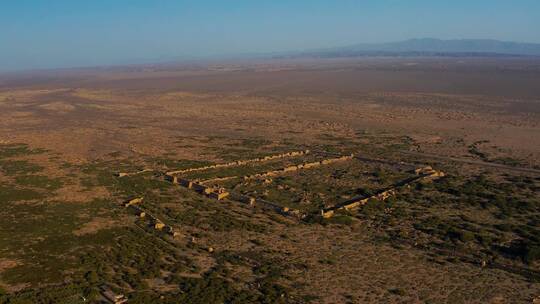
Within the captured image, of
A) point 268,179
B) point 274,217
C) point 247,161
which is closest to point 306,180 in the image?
point 268,179

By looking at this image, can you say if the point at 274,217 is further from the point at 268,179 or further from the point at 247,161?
the point at 247,161

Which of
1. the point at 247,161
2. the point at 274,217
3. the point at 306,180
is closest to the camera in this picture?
the point at 274,217

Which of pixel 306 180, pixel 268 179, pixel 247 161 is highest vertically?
pixel 247 161

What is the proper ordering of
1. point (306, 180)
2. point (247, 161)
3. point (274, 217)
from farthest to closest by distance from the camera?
point (247, 161)
point (306, 180)
point (274, 217)

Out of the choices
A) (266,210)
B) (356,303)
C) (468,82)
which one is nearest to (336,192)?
(266,210)

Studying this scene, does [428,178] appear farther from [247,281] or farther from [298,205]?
[247,281]

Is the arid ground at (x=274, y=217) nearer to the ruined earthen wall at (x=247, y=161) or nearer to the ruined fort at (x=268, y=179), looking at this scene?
the ruined fort at (x=268, y=179)

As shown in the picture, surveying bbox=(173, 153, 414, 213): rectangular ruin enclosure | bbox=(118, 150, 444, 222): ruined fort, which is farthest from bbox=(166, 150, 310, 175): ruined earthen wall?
bbox=(173, 153, 414, 213): rectangular ruin enclosure

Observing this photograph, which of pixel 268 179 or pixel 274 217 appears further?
pixel 268 179

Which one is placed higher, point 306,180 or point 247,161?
point 247,161

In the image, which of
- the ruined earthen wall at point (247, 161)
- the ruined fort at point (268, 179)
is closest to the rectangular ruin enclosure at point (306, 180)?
the ruined fort at point (268, 179)
